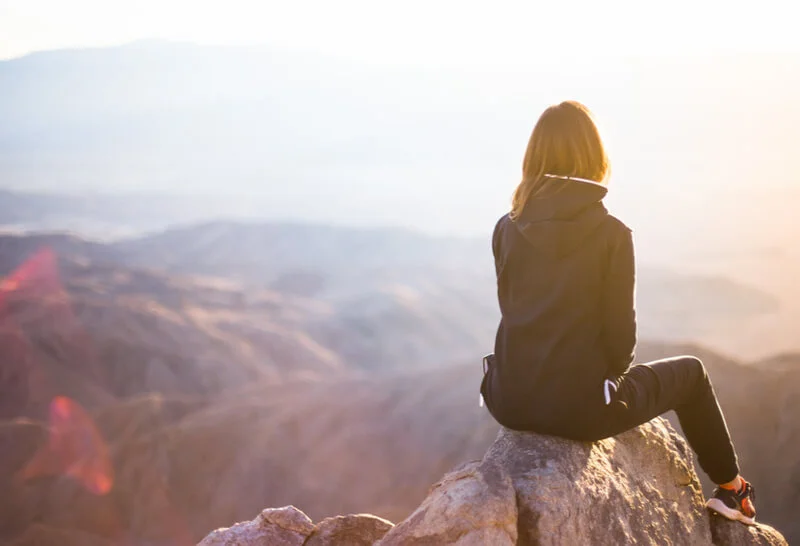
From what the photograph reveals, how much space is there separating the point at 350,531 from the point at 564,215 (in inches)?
84.9

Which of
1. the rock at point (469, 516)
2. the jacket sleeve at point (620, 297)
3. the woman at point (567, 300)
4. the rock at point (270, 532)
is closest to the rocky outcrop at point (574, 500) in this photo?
the rock at point (469, 516)

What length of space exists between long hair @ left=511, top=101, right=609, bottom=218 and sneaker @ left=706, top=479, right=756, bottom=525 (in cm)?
174

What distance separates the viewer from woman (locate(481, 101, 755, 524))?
313 cm

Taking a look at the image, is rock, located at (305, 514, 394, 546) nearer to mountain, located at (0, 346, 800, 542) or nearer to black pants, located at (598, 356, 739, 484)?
black pants, located at (598, 356, 739, 484)

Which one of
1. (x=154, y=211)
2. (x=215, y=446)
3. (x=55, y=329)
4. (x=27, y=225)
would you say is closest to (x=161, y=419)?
(x=215, y=446)

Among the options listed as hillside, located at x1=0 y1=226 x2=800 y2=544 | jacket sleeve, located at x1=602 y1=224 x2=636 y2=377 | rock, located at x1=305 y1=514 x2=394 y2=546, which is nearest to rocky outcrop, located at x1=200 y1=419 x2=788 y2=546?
jacket sleeve, located at x1=602 y1=224 x2=636 y2=377

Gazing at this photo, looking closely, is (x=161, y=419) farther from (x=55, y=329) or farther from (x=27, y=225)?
(x=27, y=225)

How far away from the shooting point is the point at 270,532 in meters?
4.28

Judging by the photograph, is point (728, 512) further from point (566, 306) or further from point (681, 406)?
point (566, 306)

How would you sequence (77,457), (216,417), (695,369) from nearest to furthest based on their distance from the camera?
(695,369) → (77,457) → (216,417)

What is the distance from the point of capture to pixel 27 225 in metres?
146

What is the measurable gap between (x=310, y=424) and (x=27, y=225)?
5613 inches

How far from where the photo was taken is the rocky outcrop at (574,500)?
316cm

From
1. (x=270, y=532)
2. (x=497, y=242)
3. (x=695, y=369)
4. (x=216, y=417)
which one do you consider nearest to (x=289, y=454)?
(x=216, y=417)
